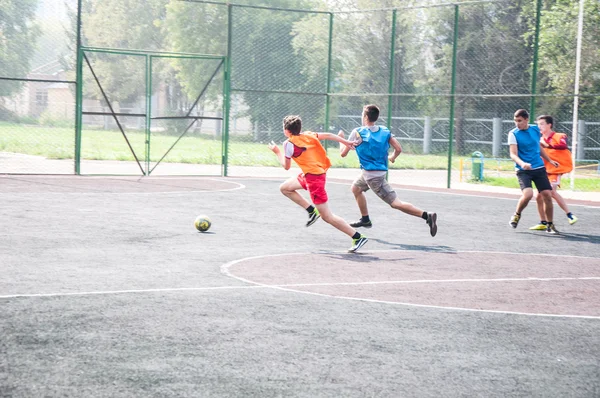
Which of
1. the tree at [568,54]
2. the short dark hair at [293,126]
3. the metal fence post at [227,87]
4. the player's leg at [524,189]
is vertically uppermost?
the tree at [568,54]

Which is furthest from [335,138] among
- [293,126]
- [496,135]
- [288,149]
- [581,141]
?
[496,135]

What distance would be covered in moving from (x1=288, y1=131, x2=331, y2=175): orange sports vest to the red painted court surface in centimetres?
117

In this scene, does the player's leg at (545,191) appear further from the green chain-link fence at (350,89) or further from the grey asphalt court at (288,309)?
the green chain-link fence at (350,89)

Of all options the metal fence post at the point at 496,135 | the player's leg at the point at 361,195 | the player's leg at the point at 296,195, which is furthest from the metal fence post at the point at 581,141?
the player's leg at the point at 296,195

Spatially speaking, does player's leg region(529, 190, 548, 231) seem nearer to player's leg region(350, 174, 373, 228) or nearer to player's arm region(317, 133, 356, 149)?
player's leg region(350, 174, 373, 228)

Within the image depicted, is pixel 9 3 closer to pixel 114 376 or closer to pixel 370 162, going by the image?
pixel 370 162

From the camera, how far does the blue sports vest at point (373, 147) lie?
1210 centimetres

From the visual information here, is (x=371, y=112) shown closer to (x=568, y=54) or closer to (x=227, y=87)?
(x=227, y=87)

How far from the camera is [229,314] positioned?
22.9ft

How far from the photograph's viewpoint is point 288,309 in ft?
23.8

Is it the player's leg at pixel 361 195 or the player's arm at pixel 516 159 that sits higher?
the player's arm at pixel 516 159

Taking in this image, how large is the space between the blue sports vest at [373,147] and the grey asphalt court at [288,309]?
1.00m

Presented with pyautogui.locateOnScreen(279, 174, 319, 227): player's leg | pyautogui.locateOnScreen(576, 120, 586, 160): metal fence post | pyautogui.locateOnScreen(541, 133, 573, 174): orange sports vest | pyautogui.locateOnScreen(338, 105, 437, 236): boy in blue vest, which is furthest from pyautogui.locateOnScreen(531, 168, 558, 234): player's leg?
pyautogui.locateOnScreen(576, 120, 586, 160): metal fence post

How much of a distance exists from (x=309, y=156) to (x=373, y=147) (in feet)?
4.78
